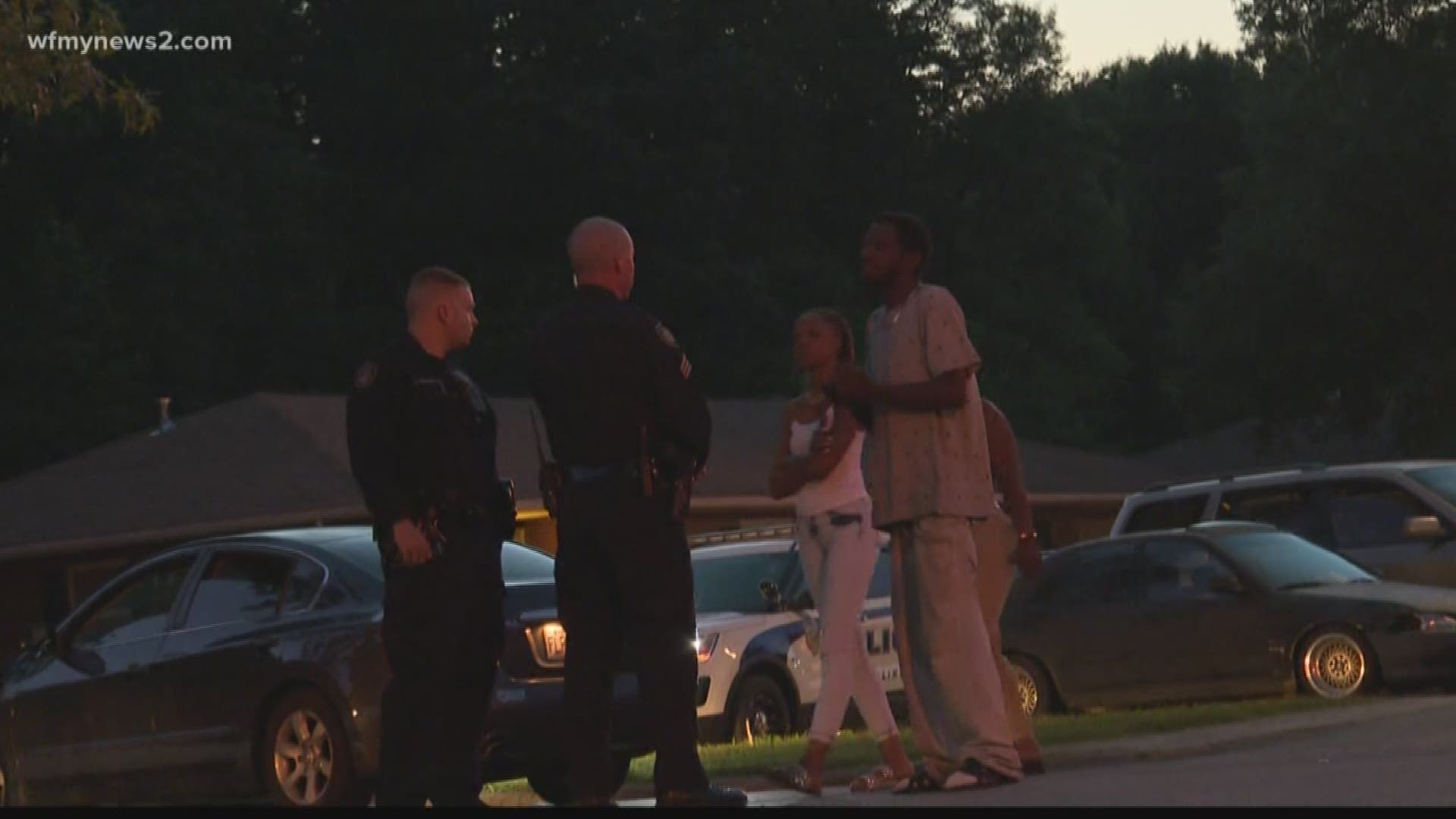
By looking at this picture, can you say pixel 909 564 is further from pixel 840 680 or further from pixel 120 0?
pixel 120 0

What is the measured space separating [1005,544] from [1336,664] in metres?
8.63

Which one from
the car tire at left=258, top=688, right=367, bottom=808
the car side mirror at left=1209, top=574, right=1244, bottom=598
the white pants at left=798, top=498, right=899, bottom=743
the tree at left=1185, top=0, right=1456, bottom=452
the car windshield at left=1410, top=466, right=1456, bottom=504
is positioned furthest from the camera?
the tree at left=1185, top=0, right=1456, bottom=452

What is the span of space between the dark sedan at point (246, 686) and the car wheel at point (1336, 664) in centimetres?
709

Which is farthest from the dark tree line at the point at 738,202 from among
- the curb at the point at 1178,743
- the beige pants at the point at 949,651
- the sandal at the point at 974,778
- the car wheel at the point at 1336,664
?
the sandal at the point at 974,778

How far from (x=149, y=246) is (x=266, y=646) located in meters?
40.2

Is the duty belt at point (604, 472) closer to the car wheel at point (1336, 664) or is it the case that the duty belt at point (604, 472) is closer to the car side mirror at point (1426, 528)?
the car wheel at point (1336, 664)

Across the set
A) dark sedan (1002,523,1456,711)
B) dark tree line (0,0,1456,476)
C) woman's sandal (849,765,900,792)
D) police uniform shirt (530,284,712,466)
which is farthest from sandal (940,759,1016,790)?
dark tree line (0,0,1456,476)

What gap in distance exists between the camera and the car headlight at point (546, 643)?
12.9m

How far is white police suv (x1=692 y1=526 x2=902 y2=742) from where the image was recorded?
712 inches

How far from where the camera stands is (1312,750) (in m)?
11.6

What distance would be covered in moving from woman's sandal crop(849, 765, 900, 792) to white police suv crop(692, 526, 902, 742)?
6.56m

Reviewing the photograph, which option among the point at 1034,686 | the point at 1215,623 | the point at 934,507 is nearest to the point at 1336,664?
the point at 1215,623

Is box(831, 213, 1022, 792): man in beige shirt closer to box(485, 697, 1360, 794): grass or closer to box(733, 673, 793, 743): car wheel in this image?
box(485, 697, 1360, 794): grass

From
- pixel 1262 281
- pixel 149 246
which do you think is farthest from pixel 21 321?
pixel 1262 281
